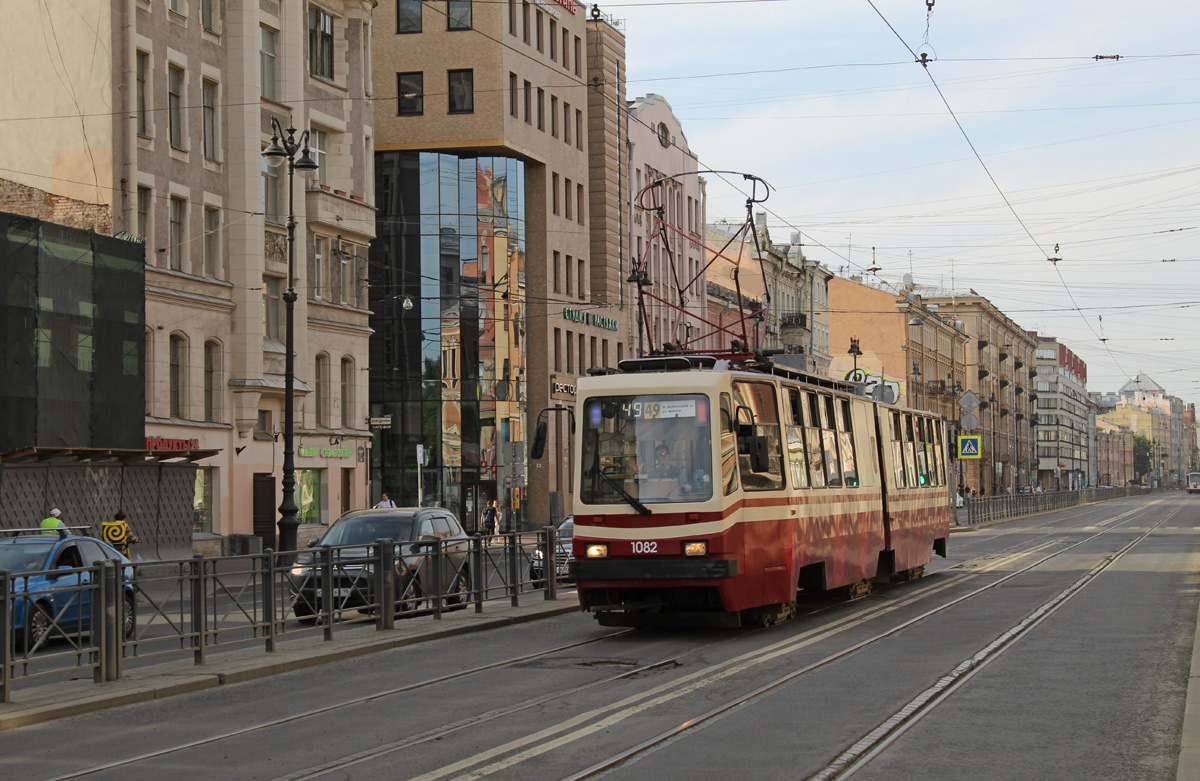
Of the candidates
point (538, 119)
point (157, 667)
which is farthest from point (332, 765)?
point (538, 119)

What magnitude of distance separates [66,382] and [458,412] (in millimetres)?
27859

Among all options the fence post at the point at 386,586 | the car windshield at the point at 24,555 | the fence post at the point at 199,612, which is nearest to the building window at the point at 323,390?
the car windshield at the point at 24,555

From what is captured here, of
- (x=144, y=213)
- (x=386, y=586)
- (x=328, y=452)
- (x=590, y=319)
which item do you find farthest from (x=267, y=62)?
(x=590, y=319)

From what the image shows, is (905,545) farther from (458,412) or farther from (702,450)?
(458,412)

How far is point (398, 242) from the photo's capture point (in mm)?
61438

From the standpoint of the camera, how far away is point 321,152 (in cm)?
4650

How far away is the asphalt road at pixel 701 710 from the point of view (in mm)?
9664

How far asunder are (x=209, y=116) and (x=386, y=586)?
2489 cm

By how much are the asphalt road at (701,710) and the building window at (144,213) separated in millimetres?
21633

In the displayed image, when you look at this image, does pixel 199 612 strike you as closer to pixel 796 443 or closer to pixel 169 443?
Answer: pixel 796 443

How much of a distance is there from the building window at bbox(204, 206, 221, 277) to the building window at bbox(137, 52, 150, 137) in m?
3.26

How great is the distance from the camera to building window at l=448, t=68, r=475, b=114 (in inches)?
2421

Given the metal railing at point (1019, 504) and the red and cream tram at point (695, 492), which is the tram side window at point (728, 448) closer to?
the red and cream tram at point (695, 492)

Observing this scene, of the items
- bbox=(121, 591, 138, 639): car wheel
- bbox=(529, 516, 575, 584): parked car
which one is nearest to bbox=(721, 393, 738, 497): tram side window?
bbox=(529, 516, 575, 584): parked car
